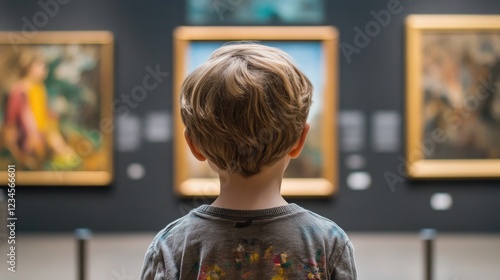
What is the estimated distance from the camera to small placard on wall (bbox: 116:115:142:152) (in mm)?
12703

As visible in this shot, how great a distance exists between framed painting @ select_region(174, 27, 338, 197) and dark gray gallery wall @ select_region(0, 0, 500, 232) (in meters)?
0.21

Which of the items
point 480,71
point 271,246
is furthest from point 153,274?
point 480,71

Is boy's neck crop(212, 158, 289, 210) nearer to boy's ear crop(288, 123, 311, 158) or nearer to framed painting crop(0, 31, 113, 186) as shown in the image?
boy's ear crop(288, 123, 311, 158)

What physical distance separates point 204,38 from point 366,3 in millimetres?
2945

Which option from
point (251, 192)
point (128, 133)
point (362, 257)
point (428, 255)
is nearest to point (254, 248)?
point (251, 192)

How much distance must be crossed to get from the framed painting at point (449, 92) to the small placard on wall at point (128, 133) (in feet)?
15.7

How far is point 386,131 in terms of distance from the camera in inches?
502

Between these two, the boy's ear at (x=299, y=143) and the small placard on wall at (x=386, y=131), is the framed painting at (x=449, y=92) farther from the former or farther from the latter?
the boy's ear at (x=299, y=143)

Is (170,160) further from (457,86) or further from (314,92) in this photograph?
(457,86)

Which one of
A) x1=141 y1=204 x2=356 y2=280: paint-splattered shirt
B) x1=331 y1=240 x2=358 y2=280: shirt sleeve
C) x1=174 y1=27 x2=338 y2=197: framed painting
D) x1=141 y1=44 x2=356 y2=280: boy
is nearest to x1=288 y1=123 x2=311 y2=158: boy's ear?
x1=141 y1=44 x2=356 y2=280: boy

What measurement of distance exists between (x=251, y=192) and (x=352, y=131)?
35.7 feet

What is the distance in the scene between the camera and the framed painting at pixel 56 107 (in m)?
12.7

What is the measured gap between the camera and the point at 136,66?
12.8 m

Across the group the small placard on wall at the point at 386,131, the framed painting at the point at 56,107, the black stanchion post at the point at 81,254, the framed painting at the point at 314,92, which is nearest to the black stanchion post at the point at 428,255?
the black stanchion post at the point at 81,254
